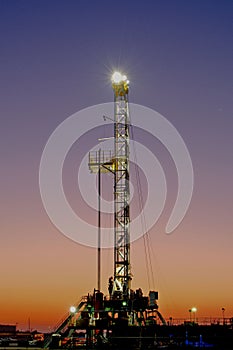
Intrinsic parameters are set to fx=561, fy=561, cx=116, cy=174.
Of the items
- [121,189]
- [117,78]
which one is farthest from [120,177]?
[117,78]

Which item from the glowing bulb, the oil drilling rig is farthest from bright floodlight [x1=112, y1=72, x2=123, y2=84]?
the glowing bulb

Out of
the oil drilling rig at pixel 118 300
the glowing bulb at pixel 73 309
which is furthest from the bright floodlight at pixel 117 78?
the glowing bulb at pixel 73 309

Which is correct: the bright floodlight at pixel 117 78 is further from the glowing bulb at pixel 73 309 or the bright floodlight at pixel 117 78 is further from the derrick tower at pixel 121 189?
the glowing bulb at pixel 73 309

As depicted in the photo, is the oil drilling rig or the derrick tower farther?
the derrick tower

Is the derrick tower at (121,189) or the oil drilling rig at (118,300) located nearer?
the oil drilling rig at (118,300)

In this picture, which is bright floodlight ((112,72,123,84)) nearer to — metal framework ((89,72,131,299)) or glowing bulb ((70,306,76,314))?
metal framework ((89,72,131,299))

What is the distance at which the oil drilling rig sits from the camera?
5928 cm

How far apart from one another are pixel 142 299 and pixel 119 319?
5.01 m

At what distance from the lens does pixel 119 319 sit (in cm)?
6175

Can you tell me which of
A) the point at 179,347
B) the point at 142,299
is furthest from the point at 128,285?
the point at 179,347

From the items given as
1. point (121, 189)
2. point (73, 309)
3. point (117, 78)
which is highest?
point (117, 78)

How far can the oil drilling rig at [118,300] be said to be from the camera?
59.3m

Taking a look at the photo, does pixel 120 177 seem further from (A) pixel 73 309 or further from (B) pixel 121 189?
(A) pixel 73 309

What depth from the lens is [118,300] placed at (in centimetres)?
6506
